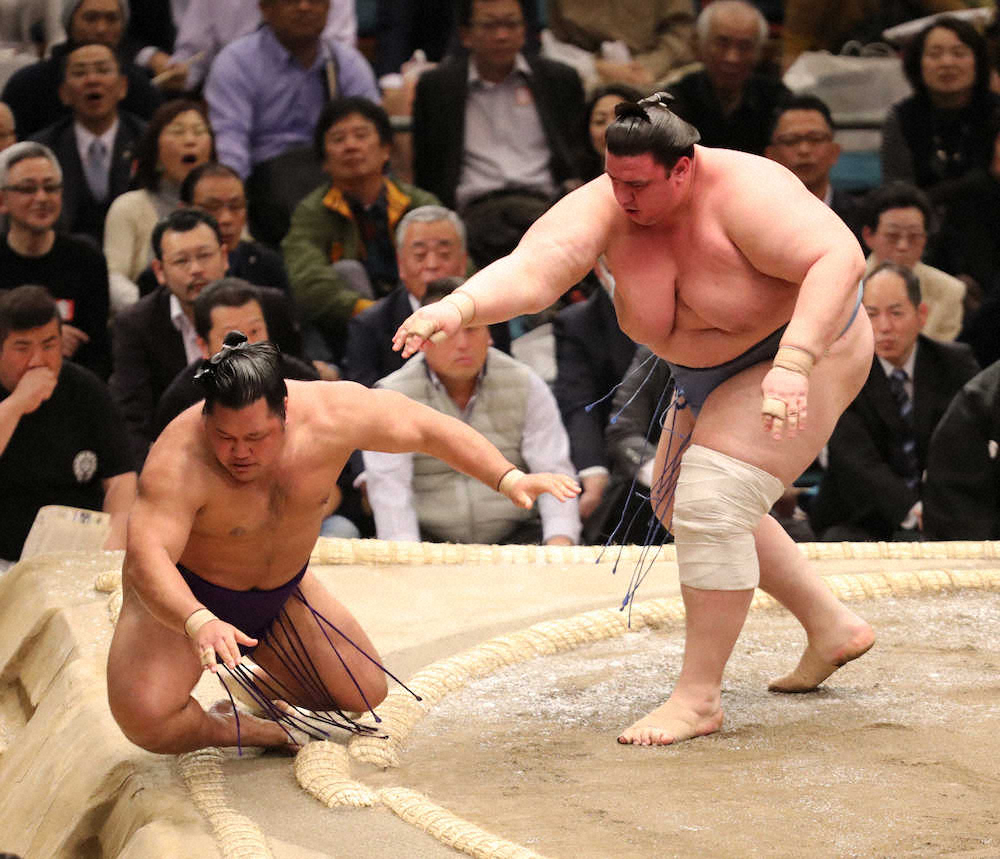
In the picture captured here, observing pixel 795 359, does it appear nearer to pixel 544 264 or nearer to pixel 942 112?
pixel 544 264

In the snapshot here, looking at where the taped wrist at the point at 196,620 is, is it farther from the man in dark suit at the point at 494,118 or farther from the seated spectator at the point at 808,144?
the seated spectator at the point at 808,144

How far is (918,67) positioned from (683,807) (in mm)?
3414

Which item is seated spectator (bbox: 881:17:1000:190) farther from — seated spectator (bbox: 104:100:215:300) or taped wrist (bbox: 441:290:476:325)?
taped wrist (bbox: 441:290:476:325)

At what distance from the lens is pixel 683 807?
198cm

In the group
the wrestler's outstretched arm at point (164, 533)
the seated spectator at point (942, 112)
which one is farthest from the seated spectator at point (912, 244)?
the wrestler's outstretched arm at point (164, 533)

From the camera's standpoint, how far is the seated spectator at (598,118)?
14.6 feet

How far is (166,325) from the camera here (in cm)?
383

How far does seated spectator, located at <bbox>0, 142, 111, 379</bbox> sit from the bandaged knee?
229 centimetres

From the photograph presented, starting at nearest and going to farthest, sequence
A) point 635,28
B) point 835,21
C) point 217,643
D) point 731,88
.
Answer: point 217,643 < point 731,88 < point 635,28 < point 835,21

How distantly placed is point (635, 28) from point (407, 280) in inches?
77.3

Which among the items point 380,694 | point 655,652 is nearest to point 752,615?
point 655,652

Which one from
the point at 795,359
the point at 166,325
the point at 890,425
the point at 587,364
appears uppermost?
the point at 795,359

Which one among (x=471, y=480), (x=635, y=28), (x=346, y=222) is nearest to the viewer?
(x=471, y=480)

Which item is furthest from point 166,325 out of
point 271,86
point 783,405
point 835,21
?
point 835,21
